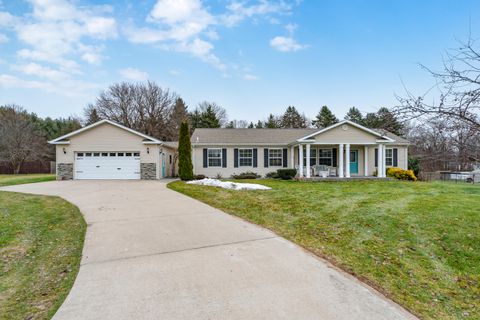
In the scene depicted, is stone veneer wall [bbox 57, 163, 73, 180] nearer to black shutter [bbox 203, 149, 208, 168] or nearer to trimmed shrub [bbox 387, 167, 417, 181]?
black shutter [bbox 203, 149, 208, 168]

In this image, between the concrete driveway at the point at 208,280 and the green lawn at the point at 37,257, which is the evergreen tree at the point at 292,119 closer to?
the green lawn at the point at 37,257

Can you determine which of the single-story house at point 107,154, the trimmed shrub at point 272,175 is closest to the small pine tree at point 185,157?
the single-story house at point 107,154

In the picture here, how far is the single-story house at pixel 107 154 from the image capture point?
699 inches

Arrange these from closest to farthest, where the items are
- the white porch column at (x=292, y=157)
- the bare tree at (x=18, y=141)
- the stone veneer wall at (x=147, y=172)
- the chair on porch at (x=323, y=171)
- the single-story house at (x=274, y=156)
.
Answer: the chair on porch at (x=323, y=171) < the stone veneer wall at (x=147, y=172) < the single-story house at (x=274, y=156) < the white porch column at (x=292, y=157) < the bare tree at (x=18, y=141)

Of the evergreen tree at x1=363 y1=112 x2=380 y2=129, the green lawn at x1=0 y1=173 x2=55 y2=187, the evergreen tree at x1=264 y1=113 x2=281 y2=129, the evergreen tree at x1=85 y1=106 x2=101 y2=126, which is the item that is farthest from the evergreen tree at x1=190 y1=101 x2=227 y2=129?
the evergreen tree at x1=363 y1=112 x2=380 y2=129

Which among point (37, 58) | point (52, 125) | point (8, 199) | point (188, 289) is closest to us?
point (188, 289)

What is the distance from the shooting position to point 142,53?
16.0 meters

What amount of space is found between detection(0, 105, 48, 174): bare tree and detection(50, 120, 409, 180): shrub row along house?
14.7m

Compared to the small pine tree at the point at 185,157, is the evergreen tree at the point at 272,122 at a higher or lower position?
higher

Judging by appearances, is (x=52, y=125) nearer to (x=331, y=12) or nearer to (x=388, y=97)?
(x=331, y=12)

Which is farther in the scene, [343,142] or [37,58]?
[343,142]

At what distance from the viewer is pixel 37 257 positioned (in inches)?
179

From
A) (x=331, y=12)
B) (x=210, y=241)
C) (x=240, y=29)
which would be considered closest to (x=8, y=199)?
(x=210, y=241)

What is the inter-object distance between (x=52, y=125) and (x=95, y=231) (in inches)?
1425
